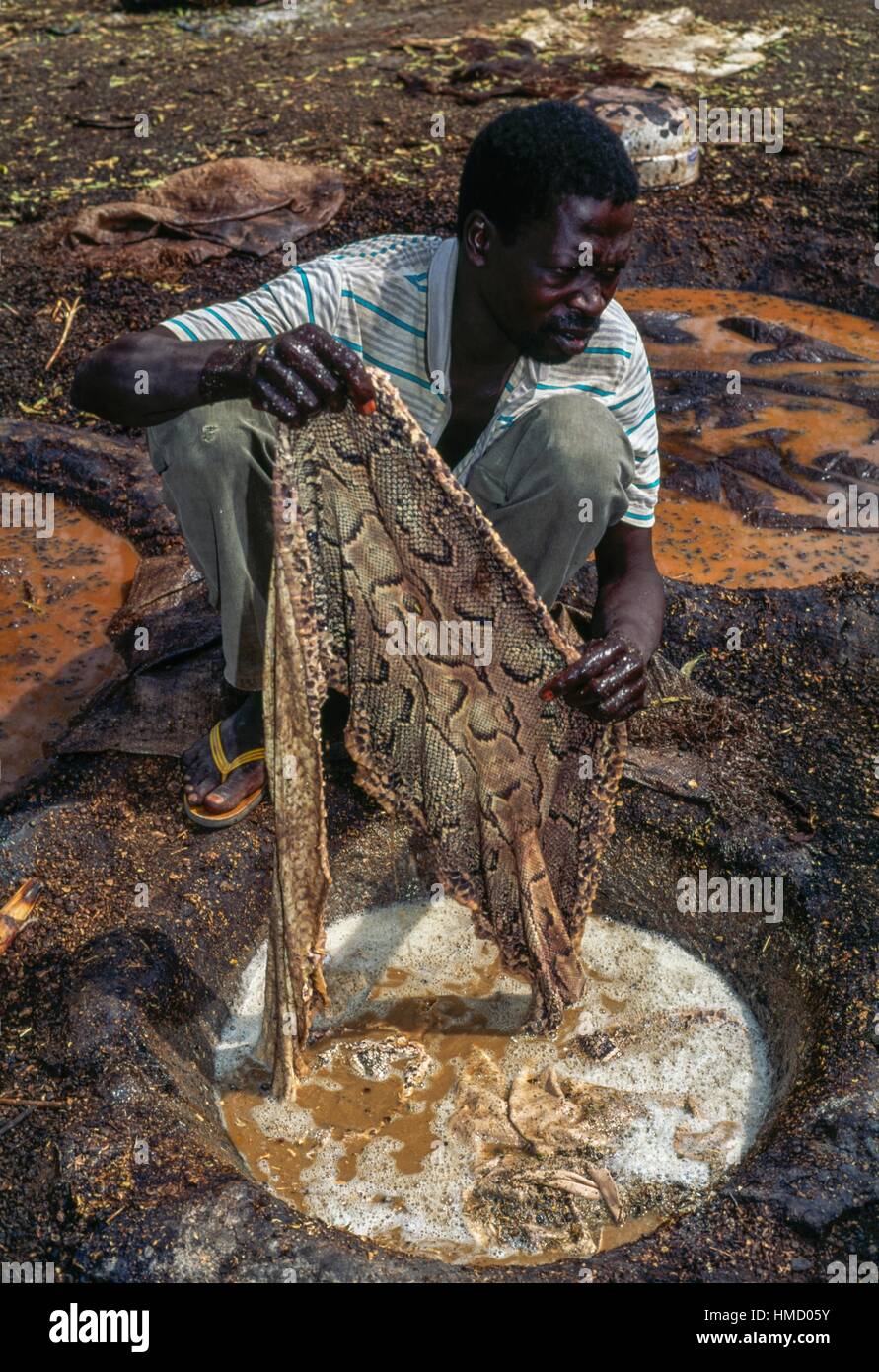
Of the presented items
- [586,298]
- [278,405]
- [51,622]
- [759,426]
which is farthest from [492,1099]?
[759,426]

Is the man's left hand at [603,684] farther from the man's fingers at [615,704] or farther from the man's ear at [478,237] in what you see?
the man's ear at [478,237]

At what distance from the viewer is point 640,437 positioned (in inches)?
114

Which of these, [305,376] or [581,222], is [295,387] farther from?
[581,222]

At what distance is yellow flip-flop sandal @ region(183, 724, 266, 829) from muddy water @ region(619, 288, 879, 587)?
1903mm

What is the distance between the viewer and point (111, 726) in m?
3.33

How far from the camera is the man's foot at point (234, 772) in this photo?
3066 mm

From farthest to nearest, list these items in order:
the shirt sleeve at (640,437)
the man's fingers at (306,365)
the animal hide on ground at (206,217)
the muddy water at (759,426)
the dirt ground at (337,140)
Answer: the animal hide on ground at (206,217) < the dirt ground at (337,140) < the muddy water at (759,426) < the shirt sleeve at (640,437) < the man's fingers at (306,365)

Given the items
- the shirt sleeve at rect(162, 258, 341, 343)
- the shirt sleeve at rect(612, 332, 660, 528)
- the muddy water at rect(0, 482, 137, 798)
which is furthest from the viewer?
the muddy water at rect(0, 482, 137, 798)

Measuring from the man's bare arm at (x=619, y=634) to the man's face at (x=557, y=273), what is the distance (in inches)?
19.7

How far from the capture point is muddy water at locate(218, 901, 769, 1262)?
2.45 m

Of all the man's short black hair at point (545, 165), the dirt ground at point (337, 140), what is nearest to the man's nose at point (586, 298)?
the man's short black hair at point (545, 165)

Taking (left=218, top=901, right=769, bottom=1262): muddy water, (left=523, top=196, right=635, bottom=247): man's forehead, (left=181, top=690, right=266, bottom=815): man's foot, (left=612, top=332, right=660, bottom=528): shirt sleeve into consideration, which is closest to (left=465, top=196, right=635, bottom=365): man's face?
(left=523, top=196, right=635, bottom=247): man's forehead

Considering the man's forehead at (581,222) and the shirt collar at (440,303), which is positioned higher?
the man's forehead at (581,222)

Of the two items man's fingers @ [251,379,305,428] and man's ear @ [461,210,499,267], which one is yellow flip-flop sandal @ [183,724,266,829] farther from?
man's ear @ [461,210,499,267]
